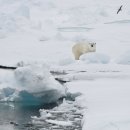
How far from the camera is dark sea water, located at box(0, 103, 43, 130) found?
6.68 meters

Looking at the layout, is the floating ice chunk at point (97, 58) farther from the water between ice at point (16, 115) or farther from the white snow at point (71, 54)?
the water between ice at point (16, 115)

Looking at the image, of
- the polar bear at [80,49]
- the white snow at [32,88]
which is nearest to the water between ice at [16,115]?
the white snow at [32,88]

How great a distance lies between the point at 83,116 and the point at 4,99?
1677 mm

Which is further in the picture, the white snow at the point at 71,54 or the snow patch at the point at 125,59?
the snow patch at the point at 125,59

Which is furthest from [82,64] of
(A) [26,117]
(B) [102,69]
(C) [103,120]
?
(C) [103,120]

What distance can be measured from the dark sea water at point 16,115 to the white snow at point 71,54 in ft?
1.10

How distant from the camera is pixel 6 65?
37.3ft

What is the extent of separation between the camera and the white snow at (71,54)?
24.3 feet

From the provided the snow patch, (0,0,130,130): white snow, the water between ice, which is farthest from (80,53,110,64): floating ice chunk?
the water between ice

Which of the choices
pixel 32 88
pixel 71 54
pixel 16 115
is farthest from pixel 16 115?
pixel 71 54

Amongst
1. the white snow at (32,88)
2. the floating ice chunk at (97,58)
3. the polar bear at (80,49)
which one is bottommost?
the white snow at (32,88)

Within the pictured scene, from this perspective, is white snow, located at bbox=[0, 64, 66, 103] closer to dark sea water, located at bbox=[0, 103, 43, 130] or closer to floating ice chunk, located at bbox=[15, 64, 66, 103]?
floating ice chunk, located at bbox=[15, 64, 66, 103]

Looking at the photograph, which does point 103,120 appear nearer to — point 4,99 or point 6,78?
point 4,99

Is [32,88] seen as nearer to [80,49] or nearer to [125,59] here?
[125,59]
